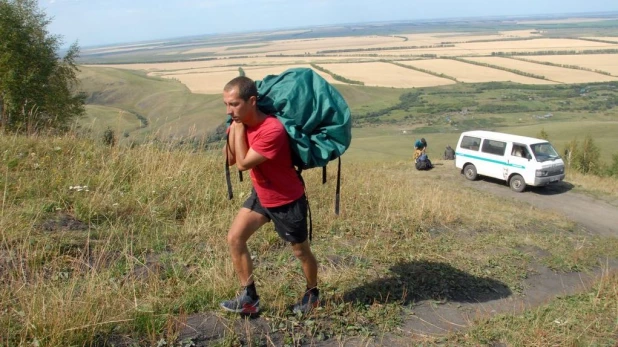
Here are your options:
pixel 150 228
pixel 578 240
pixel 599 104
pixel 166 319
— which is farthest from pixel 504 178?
pixel 599 104

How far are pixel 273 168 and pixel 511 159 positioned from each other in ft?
46.9

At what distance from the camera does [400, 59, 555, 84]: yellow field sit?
72.8 m

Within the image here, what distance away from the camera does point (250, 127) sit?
332cm

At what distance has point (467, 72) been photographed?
80.9m

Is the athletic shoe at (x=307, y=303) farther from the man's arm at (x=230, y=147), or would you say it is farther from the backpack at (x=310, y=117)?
the man's arm at (x=230, y=147)

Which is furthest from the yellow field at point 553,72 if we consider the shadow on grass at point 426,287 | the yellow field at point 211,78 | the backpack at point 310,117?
the backpack at point 310,117

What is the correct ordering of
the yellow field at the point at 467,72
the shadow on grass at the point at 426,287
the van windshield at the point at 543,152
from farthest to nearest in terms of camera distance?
1. the yellow field at the point at 467,72
2. the van windshield at the point at 543,152
3. the shadow on grass at the point at 426,287

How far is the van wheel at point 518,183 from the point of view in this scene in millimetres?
15719

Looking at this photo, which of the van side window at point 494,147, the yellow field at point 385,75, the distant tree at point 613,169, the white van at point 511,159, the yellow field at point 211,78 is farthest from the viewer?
the yellow field at point 385,75

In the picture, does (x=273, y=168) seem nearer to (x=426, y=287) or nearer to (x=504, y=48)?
(x=426, y=287)

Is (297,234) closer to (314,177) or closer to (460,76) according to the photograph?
(314,177)

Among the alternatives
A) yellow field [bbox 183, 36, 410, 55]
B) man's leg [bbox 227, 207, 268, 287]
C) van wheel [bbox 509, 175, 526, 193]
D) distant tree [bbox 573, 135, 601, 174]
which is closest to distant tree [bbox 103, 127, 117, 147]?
→ man's leg [bbox 227, 207, 268, 287]

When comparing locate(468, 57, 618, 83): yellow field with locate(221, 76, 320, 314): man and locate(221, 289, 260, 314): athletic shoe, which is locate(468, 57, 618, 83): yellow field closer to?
→ locate(221, 76, 320, 314): man

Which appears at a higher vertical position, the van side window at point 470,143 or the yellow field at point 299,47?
the yellow field at point 299,47
